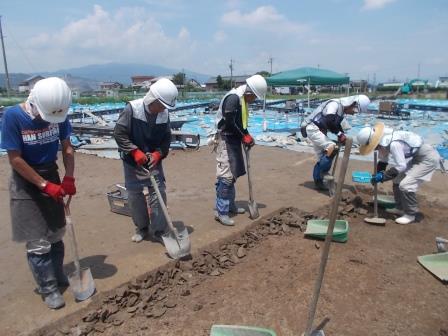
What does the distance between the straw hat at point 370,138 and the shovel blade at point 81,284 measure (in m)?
3.58

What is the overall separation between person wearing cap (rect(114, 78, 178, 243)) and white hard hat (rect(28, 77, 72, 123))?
98 centimetres

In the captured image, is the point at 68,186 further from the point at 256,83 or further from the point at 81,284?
the point at 256,83

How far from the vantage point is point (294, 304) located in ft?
10.1

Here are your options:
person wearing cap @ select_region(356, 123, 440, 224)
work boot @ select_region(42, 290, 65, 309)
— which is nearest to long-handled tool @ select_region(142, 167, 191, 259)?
work boot @ select_region(42, 290, 65, 309)

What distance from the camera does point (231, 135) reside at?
4.55 m

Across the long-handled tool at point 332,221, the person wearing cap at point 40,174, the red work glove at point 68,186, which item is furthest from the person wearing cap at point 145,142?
the long-handled tool at point 332,221

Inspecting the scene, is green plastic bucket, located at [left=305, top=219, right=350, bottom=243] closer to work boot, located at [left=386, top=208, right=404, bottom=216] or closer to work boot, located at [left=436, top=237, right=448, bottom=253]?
work boot, located at [left=436, top=237, right=448, bottom=253]

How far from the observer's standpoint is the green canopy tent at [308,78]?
49.9 feet

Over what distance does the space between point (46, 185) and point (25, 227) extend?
15.6 inches

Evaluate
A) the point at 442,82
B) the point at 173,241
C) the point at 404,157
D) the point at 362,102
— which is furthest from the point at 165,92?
the point at 362,102

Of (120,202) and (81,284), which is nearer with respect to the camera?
(81,284)

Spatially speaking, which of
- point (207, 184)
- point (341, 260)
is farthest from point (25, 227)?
point (207, 184)

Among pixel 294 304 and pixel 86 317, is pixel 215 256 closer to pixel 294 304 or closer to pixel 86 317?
pixel 294 304

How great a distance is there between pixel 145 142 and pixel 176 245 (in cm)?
111
